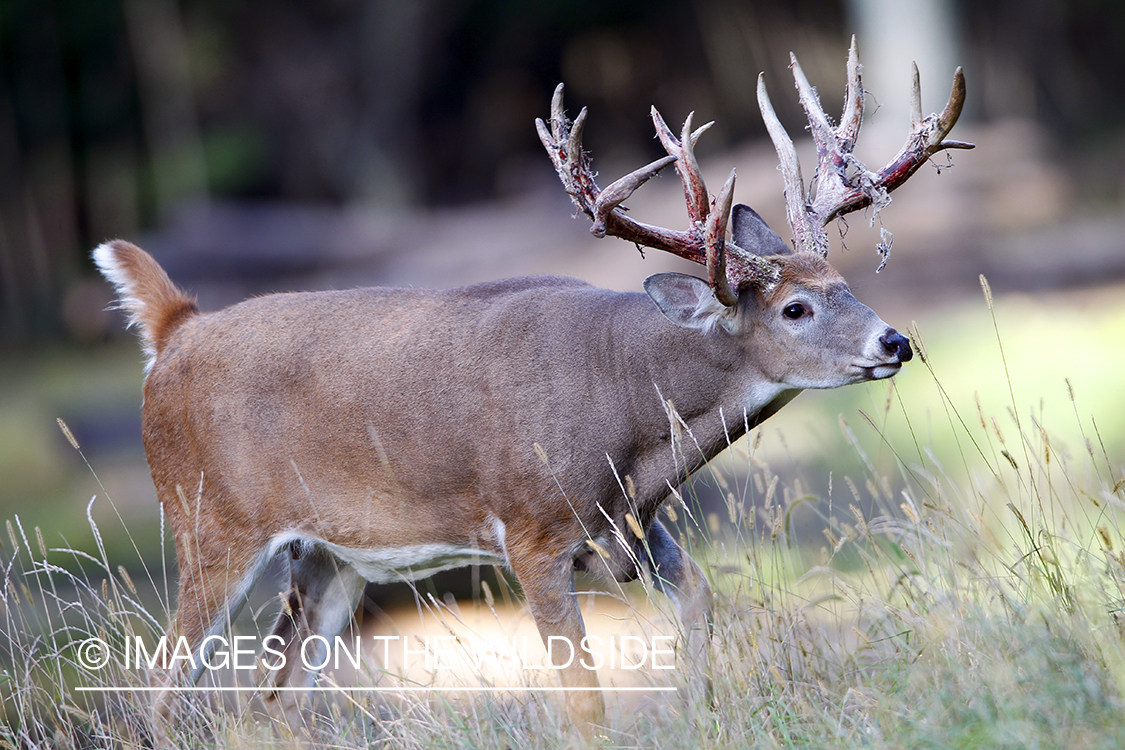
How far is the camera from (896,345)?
4.09 metres

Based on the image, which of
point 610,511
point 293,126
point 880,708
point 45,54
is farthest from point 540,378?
point 45,54

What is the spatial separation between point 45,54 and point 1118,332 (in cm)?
2116

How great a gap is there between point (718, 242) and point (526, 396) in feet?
2.95

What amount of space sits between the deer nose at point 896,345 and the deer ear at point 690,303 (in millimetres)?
557

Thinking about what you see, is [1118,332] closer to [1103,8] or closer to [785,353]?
[785,353]

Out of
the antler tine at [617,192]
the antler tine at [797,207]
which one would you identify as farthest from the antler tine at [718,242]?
the antler tine at [797,207]

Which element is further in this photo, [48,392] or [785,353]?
[48,392]

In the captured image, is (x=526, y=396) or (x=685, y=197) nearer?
(x=685, y=197)

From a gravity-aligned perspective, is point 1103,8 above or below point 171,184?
above

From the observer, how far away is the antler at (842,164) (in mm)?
4477

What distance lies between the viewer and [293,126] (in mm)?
24453

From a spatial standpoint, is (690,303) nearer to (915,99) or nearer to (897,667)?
(915,99)

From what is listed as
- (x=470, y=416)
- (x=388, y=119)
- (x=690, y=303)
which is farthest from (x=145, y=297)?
(x=388, y=119)

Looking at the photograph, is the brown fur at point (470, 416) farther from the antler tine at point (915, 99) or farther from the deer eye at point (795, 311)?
the antler tine at point (915, 99)
